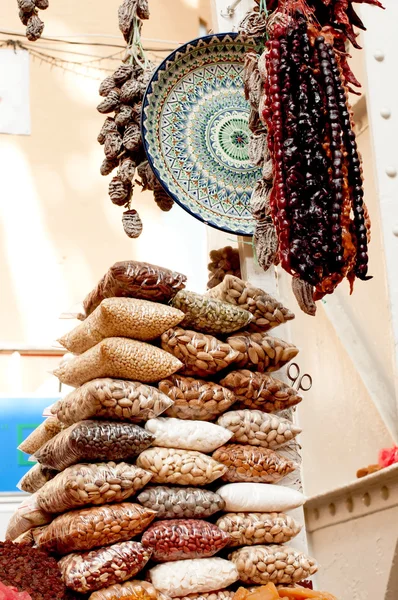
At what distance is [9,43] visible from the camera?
5961 mm

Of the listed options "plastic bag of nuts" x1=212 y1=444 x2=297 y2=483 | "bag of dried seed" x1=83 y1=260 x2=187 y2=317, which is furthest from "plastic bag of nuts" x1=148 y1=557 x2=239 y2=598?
"bag of dried seed" x1=83 y1=260 x2=187 y2=317

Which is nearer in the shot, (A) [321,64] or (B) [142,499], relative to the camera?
(A) [321,64]

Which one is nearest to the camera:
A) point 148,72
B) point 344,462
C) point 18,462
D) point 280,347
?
point 280,347

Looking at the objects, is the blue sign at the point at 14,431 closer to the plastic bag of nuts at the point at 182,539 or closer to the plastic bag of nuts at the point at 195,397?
the plastic bag of nuts at the point at 195,397

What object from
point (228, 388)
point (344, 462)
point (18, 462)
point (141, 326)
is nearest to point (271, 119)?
point (141, 326)

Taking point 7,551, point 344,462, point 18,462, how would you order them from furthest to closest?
point 18,462 < point 344,462 < point 7,551

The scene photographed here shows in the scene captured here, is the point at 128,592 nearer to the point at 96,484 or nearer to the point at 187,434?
the point at 96,484

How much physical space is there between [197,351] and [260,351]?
237mm

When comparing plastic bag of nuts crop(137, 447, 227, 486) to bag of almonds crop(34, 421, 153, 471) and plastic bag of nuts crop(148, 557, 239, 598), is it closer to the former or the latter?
bag of almonds crop(34, 421, 153, 471)

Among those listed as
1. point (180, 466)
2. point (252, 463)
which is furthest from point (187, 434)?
point (252, 463)

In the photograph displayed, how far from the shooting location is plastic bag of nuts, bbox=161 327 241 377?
2.34 m

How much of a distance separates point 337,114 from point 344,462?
93.2 inches

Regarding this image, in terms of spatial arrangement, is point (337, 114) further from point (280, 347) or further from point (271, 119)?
point (280, 347)

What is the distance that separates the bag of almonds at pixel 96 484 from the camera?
2080 millimetres
